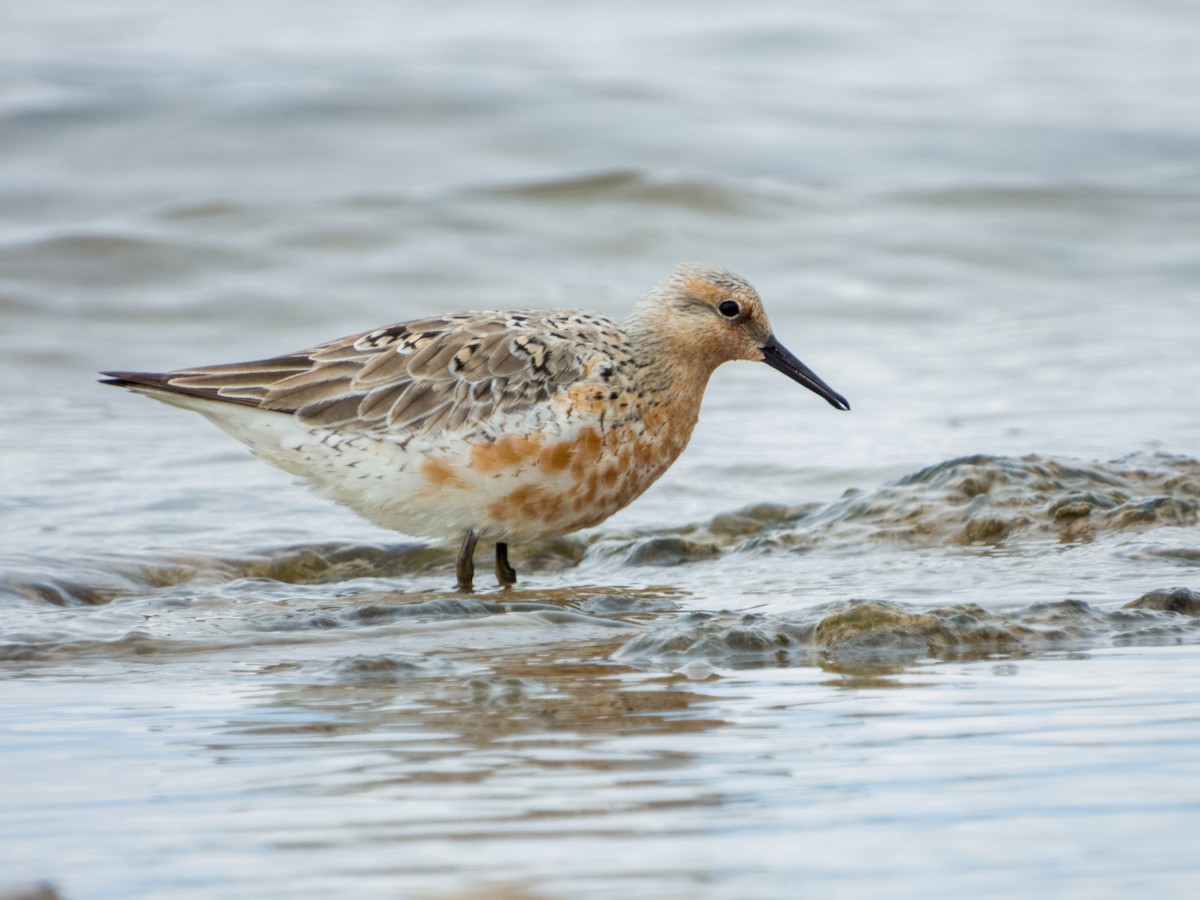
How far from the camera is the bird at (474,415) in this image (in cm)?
662

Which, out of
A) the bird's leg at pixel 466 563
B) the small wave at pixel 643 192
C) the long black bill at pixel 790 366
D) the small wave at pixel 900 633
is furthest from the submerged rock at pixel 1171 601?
the small wave at pixel 643 192

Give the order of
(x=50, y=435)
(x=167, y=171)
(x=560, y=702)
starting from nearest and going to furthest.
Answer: (x=560, y=702) < (x=50, y=435) < (x=167, y=171)

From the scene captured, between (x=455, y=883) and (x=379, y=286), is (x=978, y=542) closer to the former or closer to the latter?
(x=455, y=883)

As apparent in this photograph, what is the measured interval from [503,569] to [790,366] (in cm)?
159

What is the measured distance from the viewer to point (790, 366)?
7.48 metres

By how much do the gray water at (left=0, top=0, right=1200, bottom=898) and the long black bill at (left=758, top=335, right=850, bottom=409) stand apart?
18.7 inches

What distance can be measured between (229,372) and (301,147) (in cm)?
943

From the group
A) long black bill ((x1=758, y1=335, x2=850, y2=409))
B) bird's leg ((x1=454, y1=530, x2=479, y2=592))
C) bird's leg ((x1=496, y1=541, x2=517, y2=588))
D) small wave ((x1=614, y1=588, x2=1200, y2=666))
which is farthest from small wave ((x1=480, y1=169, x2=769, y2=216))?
small wave ((x1=614, y1=588, x2=1200, y2=666))

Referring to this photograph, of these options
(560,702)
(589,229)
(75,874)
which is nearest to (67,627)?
(560,702)

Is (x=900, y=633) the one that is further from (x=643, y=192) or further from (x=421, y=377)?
(x=643, y=192)

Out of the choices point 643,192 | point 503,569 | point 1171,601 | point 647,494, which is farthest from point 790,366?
point 643,192

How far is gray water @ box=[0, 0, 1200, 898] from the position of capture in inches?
136

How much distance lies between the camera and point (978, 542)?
22.4 ft

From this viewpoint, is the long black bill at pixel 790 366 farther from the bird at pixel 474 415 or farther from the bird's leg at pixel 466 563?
the bird's leg at pixel 466 563
